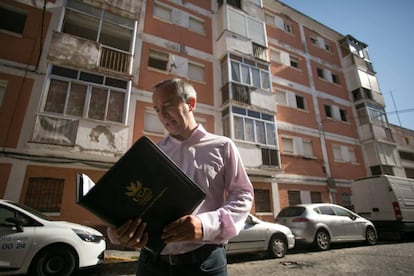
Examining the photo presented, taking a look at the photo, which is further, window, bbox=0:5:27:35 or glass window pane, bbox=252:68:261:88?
glass window pane, bbox=252:68:261:88

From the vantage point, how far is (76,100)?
8.72m

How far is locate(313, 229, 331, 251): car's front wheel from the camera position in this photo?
25.1 ft

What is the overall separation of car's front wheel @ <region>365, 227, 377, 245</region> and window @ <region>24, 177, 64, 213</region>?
1168 cm

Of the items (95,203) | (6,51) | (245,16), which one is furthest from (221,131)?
(95,203)

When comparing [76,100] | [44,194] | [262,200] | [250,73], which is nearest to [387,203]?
[262,200]

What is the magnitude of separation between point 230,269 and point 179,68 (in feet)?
32.6

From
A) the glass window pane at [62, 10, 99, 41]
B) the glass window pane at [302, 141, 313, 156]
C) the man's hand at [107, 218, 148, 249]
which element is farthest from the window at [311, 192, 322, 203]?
the glass window pane at [62, 10, 99, 41]

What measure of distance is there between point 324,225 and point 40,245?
8192 mm

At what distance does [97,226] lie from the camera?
825 centimetres

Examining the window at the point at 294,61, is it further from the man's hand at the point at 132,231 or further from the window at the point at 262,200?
the man's hand at the point at 132,231

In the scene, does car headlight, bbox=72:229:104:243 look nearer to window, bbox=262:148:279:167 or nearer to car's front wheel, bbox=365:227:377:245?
window, bbox=262:148:279:167

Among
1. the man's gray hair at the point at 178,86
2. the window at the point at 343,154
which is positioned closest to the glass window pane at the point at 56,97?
the man's gray hair at the point at 178,86

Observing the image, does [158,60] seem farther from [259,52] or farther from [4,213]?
[4,213]

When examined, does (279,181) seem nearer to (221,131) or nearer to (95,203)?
(221,131)
